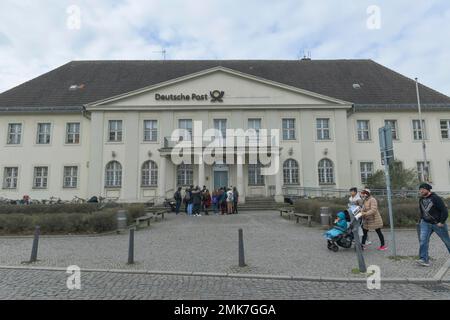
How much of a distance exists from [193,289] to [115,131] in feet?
75.8

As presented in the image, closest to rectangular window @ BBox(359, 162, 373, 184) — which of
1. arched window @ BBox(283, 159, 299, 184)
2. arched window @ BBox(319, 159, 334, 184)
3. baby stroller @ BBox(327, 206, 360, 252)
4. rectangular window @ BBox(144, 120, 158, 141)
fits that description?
arched window @ BBox(319, 159, 334, 184)

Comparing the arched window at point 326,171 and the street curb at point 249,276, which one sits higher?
the arched window at point 326,171

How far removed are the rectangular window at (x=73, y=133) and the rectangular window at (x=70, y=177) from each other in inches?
90.0

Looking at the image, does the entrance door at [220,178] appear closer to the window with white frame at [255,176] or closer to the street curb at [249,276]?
the window with white frame at [255,176]

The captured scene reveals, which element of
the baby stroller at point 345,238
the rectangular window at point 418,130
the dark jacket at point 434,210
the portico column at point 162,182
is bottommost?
the baby stroller at point 345,238

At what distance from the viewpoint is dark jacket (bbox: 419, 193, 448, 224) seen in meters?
6.46

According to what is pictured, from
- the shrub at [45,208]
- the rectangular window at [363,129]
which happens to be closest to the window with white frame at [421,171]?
the rectangular window at [363,129]

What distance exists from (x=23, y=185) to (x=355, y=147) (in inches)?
1092

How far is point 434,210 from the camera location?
21.6 ft

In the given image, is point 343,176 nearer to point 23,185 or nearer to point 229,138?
point 229,138

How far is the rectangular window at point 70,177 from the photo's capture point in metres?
26.2

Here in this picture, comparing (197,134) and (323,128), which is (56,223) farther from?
(323,128)

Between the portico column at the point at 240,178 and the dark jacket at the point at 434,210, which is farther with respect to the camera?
the portico column at the point at 240,178

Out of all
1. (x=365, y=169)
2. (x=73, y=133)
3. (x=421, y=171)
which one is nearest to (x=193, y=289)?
(x=365, y=169)
